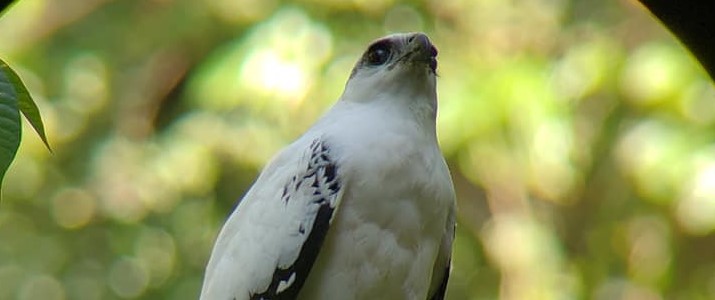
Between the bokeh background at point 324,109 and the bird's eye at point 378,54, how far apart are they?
125 centimetres

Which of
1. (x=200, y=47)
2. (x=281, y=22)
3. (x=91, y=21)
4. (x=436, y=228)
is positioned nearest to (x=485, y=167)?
(x=281, y=22)

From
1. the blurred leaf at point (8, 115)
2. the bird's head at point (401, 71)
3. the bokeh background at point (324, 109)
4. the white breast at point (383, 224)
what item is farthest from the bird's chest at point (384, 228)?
the bokeh background at point (324, 109)

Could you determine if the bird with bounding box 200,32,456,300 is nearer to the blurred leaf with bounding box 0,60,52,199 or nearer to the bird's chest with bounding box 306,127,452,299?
the bird's chest with bounding box 306,127,452,299

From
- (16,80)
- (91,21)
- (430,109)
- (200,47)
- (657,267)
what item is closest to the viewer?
(16,80)

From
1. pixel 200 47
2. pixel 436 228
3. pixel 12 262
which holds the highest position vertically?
pixel 436 228

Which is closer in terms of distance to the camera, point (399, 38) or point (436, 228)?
point (436, 228)

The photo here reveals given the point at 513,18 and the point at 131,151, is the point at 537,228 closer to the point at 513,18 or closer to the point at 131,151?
the point at 513,18

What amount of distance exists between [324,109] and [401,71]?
1.45 m

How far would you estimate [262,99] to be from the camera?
379cm

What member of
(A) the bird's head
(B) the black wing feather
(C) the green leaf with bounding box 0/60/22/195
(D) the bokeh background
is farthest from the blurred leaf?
(D) the bokeh background

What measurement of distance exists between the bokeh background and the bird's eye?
4.09 ft

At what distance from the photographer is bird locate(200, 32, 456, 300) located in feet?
6.48

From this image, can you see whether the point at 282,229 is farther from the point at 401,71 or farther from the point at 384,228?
the point at 401,71

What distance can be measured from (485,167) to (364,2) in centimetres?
61
